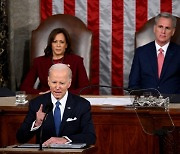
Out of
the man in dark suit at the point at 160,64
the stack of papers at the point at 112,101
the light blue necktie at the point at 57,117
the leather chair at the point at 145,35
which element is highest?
the leather chair at the point at 145,35

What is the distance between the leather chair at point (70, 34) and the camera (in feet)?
21.6

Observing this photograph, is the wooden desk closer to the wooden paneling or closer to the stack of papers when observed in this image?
the wooden paneling

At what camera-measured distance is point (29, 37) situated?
23.9ft

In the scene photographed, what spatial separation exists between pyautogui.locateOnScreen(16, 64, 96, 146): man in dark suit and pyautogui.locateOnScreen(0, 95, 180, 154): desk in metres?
0.67

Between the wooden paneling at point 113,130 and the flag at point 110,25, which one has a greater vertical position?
the flag at point 110,25

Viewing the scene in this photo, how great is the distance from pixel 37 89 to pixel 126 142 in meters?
1.93

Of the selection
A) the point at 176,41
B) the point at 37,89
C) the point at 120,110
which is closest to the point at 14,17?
the point at 37,89

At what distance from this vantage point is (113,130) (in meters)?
4.67

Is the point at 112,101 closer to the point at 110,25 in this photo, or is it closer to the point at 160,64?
the point at 160,64

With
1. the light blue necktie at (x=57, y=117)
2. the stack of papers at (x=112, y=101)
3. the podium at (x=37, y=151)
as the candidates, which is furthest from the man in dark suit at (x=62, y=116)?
the stack of papers at (x=112, y=101)

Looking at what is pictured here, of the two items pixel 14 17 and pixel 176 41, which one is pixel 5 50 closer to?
pixel 14 17

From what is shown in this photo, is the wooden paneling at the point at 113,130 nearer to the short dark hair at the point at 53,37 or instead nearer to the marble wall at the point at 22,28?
the short dark hair at the point at 53,37

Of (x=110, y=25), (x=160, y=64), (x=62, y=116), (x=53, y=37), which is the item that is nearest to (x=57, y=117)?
(x=62, y=116)

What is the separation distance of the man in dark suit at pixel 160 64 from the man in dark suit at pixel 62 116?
2009 mm
